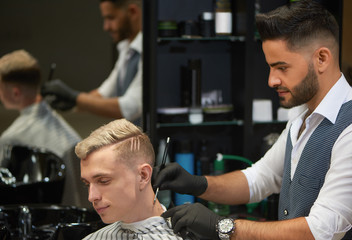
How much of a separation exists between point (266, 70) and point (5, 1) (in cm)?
166

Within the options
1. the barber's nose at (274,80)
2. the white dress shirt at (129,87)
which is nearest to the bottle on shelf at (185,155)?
the white dress shirt at (129,87)

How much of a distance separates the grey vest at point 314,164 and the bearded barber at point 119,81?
125 centimetres

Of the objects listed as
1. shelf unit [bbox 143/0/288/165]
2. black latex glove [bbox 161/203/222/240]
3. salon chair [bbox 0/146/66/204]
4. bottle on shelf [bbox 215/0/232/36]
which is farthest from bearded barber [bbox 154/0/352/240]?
bottle on shelf [bbox 215/0/232/36]

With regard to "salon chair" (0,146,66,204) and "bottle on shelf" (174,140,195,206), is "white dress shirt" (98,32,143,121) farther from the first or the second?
"salon chair" (0,146,66,204)

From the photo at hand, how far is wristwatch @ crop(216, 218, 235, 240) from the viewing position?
1.68m

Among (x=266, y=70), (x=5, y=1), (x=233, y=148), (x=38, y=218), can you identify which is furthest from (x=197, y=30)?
(x=38, y=218)

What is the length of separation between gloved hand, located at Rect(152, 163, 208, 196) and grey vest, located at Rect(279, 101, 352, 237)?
362mm

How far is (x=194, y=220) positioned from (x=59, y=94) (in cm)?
140

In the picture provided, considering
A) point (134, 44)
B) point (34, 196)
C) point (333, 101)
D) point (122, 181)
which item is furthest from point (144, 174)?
point (134, 44)

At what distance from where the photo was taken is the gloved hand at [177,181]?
1.88 meters

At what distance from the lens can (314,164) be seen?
182cm

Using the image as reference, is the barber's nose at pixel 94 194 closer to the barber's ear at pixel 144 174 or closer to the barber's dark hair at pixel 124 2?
the barber's ear at pixel 144 174

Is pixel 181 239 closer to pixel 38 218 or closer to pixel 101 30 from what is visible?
pixel 38 218

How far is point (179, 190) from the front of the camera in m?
1.97
